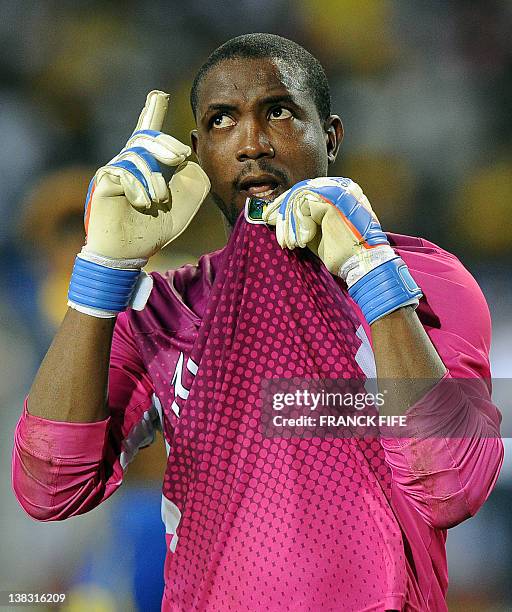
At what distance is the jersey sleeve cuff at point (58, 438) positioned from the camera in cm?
95

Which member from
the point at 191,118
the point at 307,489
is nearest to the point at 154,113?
the point at 307,489

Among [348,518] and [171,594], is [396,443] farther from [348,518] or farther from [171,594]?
[171,594]

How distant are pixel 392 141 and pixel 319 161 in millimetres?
903

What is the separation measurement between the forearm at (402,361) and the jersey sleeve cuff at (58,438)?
0.33 meters

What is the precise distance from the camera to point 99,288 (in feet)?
3.10

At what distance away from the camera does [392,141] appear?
77.7 inches

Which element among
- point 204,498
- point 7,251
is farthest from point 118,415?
point 7,251

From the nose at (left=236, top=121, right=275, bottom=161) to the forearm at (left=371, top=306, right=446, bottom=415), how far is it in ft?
1.00

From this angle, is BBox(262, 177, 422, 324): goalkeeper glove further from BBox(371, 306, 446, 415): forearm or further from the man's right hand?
the man's right hand

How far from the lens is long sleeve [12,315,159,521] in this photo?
0.95 m

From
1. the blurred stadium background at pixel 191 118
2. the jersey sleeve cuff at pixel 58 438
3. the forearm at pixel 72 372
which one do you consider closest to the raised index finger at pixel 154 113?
the forearm at pixel 72 372

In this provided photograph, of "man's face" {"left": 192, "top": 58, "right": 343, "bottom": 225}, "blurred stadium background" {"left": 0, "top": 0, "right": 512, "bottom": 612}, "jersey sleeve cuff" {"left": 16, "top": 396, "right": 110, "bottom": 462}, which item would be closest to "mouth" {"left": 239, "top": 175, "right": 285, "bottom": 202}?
"man's face" {"left": 192, "top": 58, "right": 343, "bottom": 225}

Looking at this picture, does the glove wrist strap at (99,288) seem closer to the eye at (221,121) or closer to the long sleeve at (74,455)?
the long sleeve at (74,455)

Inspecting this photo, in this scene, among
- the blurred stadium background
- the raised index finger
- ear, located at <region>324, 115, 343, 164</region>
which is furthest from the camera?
the blurred stadium background
